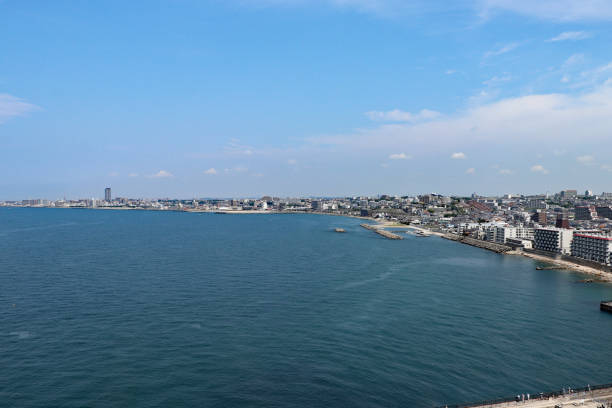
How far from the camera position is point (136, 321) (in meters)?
26.9

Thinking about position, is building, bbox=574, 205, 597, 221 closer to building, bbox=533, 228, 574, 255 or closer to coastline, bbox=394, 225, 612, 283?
building, bbox=533, 228, 574, 255

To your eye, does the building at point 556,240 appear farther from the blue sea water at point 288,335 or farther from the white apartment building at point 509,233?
the blue sea water at point 288,335

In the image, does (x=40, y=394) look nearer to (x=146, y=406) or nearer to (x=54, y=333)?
(x=146, y=406)

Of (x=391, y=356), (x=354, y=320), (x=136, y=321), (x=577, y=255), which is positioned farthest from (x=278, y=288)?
(x=577, y=255)

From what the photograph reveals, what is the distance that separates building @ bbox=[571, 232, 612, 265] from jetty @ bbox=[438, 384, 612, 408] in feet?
138

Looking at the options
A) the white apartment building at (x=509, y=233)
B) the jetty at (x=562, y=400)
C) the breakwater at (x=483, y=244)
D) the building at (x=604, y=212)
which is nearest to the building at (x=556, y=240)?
the breakwater at (x=483, y=244)

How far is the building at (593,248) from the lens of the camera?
5144cm

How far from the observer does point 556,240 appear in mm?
62062

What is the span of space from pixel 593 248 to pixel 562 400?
4690cm

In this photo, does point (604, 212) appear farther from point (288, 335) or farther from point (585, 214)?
point (288, 335)

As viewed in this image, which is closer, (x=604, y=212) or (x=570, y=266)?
(x=570, y=266)

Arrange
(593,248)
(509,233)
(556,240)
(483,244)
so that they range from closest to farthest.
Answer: (593,248)
(556,240)
(509,233)
(483,244)

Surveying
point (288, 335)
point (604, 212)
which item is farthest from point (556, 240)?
point (604, 212)

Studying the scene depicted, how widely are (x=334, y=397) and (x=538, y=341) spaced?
1442 centimetres
